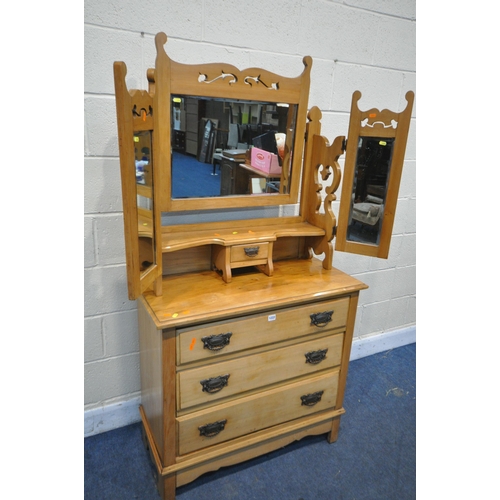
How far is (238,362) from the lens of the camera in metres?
1.38

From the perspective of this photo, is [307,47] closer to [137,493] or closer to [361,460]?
[361,460]

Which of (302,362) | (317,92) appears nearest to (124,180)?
(302,362)

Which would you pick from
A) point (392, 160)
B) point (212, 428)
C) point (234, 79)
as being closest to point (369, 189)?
point (392, 160)

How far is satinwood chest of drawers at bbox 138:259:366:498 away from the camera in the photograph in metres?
1.29

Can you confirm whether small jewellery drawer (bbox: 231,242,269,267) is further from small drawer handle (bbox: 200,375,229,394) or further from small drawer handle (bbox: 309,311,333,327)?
small drawer handle (bbox: 200,375,229,394)

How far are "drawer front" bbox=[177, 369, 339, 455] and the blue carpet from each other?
0.23 m

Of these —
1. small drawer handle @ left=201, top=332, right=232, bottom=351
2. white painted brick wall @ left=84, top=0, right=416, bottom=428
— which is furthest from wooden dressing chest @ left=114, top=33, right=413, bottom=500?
white painted brick wall @ left=84, top=0, right=416, bottom=428

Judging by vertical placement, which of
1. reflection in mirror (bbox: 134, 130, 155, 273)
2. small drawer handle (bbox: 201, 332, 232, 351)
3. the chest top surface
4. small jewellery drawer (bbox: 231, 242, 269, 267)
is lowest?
small drawer handle (bbox: 201, 332, 232, 351)

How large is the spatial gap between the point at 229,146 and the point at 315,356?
89 centimetres

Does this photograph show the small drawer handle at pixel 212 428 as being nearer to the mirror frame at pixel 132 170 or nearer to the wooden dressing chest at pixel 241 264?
the wooden dressing chest at pixel 241 264

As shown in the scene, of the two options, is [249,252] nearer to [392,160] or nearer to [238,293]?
[238,293]

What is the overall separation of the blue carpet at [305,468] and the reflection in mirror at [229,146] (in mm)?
1137

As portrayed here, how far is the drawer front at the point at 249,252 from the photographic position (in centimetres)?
145

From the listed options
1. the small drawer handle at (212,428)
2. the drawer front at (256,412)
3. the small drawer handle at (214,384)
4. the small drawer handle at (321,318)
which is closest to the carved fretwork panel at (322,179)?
the small drawer handle at (321,318)
